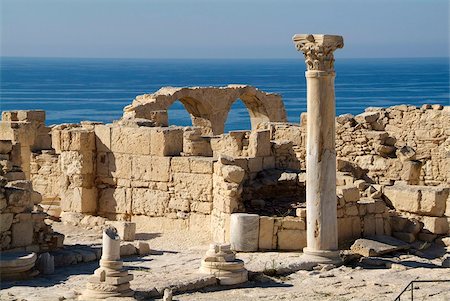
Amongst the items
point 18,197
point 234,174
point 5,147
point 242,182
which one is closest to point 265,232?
point 234,174

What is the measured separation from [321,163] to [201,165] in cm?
305

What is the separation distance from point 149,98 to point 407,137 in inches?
257

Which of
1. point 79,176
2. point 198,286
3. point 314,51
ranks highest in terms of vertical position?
point 314,51

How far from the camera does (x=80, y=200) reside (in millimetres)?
24156

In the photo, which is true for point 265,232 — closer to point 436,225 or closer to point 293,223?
point 293,223

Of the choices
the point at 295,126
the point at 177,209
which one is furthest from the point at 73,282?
the point at 295,126

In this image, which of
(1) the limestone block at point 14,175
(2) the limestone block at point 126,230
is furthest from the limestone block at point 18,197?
(2) the limestone block at point 126,230

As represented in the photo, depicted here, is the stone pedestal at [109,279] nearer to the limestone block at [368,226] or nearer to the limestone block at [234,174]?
the limestone block at [234,174]

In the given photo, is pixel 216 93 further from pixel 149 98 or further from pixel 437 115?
pixel 437 115

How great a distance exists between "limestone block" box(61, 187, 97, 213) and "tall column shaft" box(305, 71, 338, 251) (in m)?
5.32

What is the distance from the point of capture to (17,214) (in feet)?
63.3

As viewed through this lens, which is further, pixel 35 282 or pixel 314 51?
pixel 314 51

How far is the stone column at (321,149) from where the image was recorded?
66.2 feet

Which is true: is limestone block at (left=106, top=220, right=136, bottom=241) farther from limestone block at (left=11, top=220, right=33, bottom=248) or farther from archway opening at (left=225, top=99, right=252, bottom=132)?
archway opening at (left=225, top=99, right=252, bottom=132)
